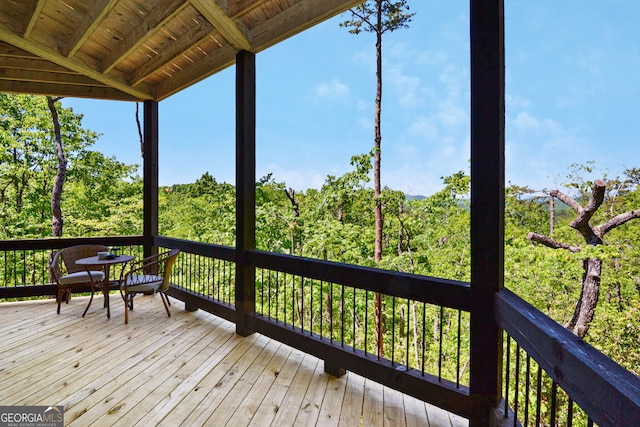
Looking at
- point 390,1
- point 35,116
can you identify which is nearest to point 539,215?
point 390,1

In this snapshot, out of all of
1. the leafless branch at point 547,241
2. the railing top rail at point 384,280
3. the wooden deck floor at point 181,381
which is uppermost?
the railing top rail at point 384,280

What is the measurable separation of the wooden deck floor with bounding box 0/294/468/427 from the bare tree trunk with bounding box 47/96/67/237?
360 inches

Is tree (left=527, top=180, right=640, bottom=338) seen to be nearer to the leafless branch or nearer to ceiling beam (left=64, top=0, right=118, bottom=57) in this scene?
the leafless branch

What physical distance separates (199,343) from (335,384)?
144 cm

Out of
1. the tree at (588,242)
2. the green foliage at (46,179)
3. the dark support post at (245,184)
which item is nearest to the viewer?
the dark support post at (245,184)

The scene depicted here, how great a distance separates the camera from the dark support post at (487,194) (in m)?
1.50

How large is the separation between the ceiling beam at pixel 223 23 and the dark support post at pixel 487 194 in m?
1.85

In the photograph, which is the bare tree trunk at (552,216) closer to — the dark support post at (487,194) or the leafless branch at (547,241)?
the leafless branch at (547,241)

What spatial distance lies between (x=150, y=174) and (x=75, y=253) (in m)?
1.44

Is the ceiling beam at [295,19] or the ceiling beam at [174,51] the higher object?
the ceiling beam at [174,51]

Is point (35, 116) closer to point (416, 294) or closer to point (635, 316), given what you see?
point (416, 294)

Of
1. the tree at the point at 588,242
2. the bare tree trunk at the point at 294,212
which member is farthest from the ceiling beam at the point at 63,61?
the tree at the point at 588,242

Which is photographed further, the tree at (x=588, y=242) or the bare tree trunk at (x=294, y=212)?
the bare tree trunk at (x=294, y=212)

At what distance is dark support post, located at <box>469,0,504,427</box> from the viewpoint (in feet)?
4.91
